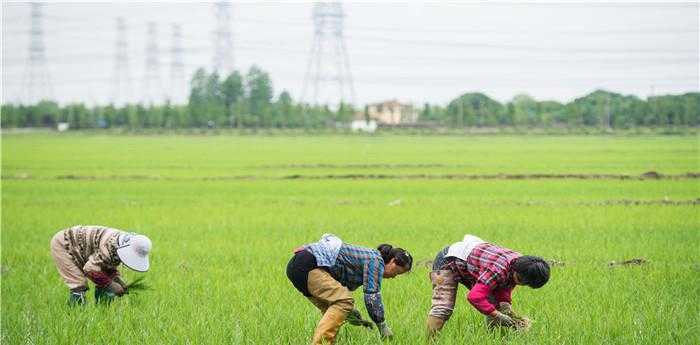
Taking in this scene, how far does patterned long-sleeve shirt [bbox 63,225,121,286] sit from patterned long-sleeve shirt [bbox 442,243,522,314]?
2.44m

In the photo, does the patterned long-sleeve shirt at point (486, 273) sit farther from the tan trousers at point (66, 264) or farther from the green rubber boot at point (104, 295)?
the tan trousers at point (66, 264)

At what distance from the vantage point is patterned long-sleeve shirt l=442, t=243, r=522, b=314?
4777 millimetres

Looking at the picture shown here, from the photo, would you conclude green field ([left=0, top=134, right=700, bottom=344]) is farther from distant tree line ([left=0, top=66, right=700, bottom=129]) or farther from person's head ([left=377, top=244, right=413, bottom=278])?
distant tree line ([left=0, top=66, right=700, bottom=129])

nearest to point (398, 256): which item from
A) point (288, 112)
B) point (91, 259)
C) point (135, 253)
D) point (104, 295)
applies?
point (135, 253)

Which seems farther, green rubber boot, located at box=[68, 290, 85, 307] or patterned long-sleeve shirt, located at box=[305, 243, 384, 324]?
green rubber boot, located at box=[68, 290, 85, 307]

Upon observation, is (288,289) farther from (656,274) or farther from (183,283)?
(656,274)

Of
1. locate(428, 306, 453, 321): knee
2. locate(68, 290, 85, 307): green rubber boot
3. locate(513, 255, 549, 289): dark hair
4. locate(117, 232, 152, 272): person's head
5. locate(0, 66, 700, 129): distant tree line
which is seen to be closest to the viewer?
locate(513, 255, 549, 289): dark hair

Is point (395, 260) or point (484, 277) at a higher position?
point (395, 260)

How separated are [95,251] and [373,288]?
2.43 m

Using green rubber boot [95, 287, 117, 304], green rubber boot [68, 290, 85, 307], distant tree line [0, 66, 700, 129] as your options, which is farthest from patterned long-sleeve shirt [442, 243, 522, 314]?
distant tree line [0, 66, 700, 129]

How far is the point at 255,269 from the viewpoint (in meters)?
7.88

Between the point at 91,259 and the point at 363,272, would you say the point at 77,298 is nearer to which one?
the point at 91,259

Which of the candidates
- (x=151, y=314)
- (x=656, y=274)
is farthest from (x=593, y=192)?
(x=151, y=314)

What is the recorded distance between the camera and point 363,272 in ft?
15.9
